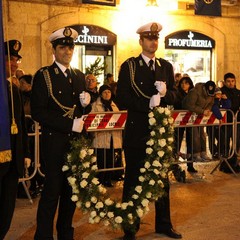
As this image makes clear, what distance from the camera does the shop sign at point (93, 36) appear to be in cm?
1680

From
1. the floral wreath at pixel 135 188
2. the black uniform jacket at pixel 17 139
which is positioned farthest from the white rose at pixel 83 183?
the black uniform jacket at pixel 17 139

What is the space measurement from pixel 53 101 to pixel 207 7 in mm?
11791

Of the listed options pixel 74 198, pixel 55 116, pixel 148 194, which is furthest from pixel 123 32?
pixel 74 198

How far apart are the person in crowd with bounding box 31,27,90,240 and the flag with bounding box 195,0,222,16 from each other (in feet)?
36.7

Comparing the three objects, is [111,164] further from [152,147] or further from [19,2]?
[19,2]

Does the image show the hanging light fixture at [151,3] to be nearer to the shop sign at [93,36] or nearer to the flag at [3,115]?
the shop sign at [93,36]

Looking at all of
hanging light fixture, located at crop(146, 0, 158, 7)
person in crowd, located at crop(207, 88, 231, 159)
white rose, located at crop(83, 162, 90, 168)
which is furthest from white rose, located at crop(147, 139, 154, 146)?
hanging light fixture, located at crop(146, 0, 158, 7)

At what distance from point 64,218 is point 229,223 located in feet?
7.46

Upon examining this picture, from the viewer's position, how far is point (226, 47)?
19844 millimetres

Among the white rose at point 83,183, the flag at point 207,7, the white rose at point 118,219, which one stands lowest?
the white rose at point 118,219

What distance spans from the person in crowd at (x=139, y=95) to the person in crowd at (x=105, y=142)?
323 cm

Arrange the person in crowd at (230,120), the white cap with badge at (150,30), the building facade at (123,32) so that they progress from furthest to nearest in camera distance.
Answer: the building facade at (123,32)
the person in crowd at (230,120)
the white cap with badge at (150,30)

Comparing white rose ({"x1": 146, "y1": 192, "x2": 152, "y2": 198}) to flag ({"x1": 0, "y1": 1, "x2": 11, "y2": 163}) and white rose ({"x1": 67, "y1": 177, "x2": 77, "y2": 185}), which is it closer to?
white rose ({"x1": 67, "y1": 177, "x2": 77, "y2": 185})

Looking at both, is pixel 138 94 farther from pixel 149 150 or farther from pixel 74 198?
pixel 74 198
